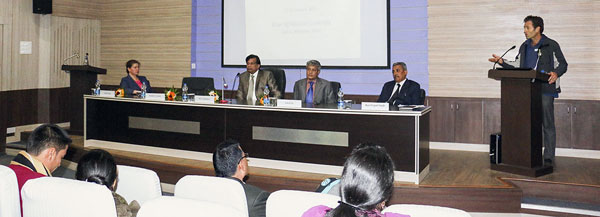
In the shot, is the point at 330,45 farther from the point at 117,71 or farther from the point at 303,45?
the point at 117,71

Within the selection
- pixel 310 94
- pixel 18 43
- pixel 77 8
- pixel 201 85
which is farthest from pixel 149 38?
pixel 310 94

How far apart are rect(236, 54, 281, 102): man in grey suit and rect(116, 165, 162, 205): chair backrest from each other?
3.75 meters

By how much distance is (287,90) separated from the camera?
809 cm

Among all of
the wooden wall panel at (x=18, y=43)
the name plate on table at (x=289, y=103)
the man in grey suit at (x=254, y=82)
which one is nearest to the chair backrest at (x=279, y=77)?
the man in grey suit at (x=254, y=82)

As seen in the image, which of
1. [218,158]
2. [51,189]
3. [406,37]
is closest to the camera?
[51,189]

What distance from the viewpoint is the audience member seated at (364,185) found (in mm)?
1635

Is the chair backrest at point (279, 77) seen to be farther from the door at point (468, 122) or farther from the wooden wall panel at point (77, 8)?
the wooden wall panel at point (77, 8)

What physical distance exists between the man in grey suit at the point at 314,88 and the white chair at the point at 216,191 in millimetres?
3675

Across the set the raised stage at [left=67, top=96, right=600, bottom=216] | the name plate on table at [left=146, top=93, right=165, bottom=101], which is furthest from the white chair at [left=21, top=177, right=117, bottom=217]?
the name plate on table at [left=146, top=93, right=165, bottom=101]

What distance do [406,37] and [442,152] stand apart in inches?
62.4

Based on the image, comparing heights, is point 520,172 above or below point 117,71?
below

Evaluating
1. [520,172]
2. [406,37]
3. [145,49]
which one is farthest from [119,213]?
[145,49]

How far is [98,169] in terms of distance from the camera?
2.50 metres

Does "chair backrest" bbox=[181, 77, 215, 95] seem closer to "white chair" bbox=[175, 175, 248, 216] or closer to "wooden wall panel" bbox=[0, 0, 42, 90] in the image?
"wooden wall panel" bbox=[0, 0, 42, 90]
